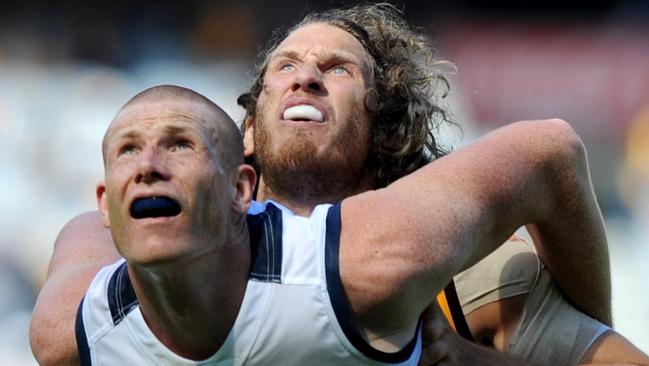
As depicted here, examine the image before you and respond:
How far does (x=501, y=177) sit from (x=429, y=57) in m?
1.54

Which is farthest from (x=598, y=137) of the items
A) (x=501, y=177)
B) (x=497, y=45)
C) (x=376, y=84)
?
(x=501, y=177)

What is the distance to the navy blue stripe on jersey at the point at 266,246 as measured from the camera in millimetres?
3064

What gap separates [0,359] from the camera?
20.7ft

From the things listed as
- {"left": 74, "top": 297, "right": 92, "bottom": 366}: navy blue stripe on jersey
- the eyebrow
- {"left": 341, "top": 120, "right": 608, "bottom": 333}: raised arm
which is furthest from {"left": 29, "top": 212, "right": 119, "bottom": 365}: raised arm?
the eyebrow

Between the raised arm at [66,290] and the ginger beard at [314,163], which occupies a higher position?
the ginger beard at [314,163]

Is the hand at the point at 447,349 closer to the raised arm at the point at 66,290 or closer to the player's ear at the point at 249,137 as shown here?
the raised arm at the point at 66,290

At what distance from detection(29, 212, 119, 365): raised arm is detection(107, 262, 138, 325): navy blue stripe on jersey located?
0.44ft

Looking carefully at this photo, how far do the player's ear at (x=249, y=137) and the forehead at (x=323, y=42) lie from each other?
228mm

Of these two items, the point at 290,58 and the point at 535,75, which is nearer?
the point at 290,58

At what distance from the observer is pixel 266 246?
3.11 metres

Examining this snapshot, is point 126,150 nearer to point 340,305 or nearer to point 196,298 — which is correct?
point 196,298

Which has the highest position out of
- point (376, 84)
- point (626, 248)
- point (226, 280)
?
point (376, 84)

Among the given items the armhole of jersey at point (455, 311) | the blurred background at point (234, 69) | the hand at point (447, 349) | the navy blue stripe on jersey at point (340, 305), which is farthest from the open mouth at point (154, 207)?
the blurred background at point (234, 69)

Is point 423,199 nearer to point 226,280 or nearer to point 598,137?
point 226,280
